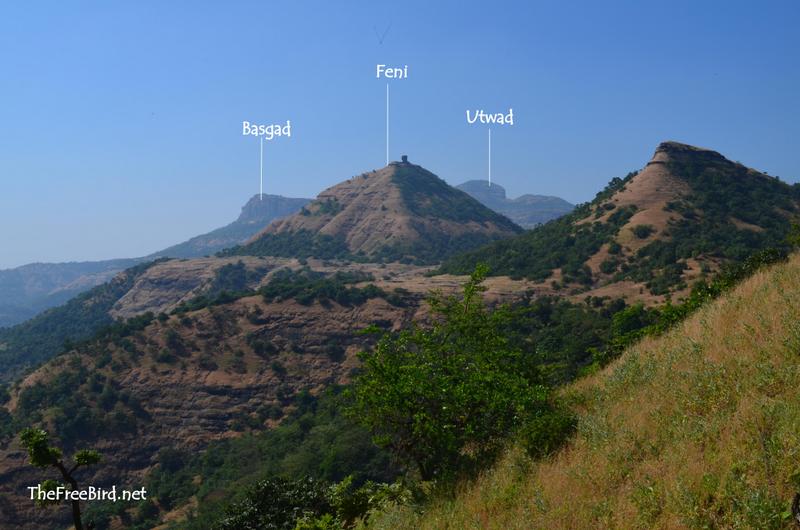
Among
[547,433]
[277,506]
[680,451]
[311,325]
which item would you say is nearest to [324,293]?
[311,325]

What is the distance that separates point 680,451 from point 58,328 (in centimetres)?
17639

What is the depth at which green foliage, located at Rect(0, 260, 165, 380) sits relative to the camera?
13375 cm

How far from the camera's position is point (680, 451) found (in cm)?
755

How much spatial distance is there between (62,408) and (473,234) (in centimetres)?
15176

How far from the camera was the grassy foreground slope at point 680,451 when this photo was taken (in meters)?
6.38

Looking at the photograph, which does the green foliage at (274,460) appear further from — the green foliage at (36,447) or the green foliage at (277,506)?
the green foliage at (36,447)

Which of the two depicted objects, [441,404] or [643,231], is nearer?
[441,404]

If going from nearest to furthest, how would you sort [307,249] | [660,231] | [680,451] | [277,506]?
[680,451] < [277,506] < [660,231] < [307,249]

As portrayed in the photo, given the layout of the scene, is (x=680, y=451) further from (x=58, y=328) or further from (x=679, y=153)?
(x=58, y=328)

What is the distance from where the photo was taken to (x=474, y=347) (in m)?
13.1

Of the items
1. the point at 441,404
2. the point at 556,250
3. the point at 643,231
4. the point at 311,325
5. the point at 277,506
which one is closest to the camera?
the point at 441,404

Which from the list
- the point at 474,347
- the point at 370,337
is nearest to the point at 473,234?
the point at 370,337

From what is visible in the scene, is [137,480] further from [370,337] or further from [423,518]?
[423,518]

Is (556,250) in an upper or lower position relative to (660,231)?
lower
